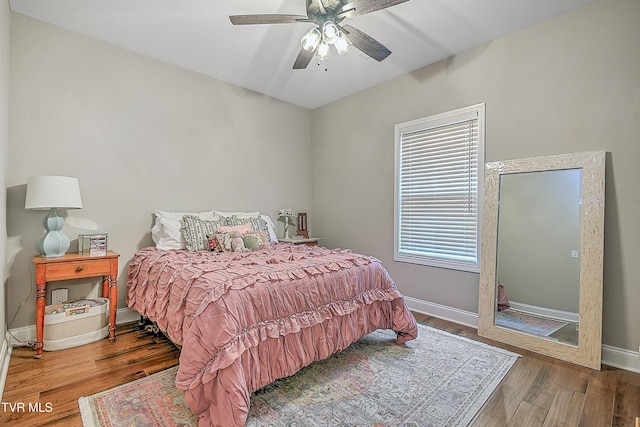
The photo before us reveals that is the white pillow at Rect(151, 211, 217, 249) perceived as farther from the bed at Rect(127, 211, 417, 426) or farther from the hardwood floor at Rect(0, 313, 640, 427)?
the hardwood floor at Rect(0, 313, 640, 427)

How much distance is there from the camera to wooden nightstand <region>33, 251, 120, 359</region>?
228cm

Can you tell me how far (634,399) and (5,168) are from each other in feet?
15.3

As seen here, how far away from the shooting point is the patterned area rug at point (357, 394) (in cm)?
165

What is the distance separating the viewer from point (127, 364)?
7.28ft

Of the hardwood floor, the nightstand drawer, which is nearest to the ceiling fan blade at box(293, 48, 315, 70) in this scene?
the nightstand drawer

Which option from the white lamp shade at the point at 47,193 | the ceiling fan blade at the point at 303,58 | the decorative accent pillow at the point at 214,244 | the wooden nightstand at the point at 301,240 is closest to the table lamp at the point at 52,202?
the white lamp shade at the point at 47,193

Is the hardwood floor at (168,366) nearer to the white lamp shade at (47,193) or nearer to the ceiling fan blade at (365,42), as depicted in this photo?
the white lamp shade at (47,193)

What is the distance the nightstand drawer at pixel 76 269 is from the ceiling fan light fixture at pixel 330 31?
2484 mm

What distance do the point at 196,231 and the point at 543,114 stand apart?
3.33 meters

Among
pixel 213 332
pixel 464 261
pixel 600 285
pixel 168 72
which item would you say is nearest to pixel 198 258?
pixel 213 332

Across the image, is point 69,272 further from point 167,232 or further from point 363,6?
point 363,6

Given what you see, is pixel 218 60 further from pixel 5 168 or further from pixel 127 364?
pixel 127 364

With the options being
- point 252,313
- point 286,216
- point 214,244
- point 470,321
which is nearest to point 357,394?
point 252,313

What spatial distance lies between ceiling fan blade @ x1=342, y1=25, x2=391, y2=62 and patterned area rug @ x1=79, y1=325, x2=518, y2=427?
2.34m
